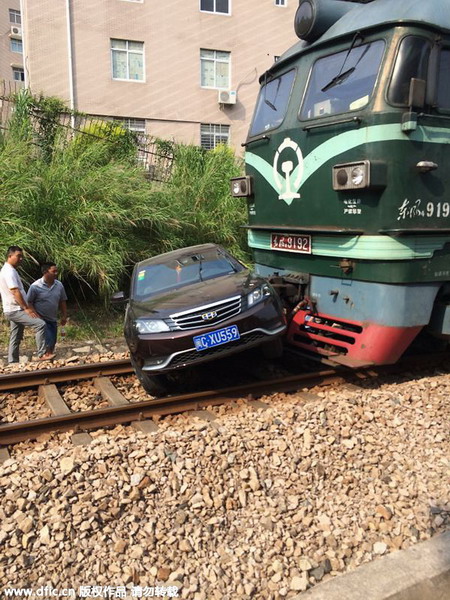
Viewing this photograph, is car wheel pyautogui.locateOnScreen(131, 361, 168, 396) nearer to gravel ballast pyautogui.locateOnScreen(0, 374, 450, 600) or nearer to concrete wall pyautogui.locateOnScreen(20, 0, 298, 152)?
gravel ballast pyautogui.locateOnScreen(0, 374, 450, 600)

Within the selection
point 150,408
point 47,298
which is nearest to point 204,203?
point 47,298

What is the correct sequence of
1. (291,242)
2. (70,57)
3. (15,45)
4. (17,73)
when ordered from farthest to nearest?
(15,45), (17,73), (70,57), (291,242)

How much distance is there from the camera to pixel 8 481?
3252mm

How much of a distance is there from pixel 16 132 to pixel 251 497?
8900mm

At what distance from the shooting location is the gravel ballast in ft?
8.91

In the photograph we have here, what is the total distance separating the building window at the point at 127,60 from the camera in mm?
20094

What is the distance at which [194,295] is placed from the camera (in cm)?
515

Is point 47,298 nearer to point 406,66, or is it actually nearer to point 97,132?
point 406,66

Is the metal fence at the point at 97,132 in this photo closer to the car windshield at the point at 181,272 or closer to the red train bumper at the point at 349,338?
the car windshield at the point at 181,272

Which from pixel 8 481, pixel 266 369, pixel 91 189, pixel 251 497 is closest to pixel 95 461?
pixel 8 481

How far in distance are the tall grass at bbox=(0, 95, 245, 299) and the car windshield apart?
247cm

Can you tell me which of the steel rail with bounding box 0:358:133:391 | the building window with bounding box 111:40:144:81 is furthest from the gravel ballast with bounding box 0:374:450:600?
the building window with bounding box 111:40:144:81

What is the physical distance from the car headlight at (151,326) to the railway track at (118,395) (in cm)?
66

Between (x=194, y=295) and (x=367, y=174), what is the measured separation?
1990 mm
